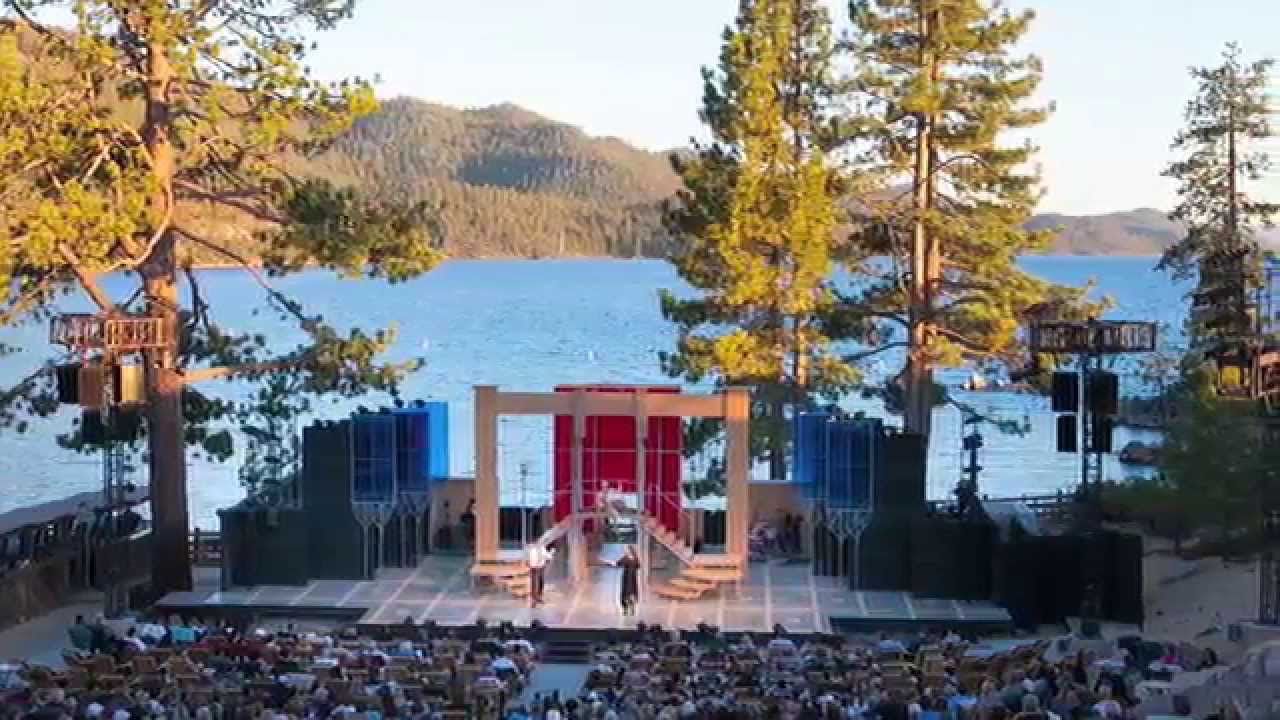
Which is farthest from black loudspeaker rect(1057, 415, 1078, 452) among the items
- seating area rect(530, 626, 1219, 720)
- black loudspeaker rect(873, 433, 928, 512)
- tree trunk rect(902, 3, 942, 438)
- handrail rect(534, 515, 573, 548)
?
tree trunk rect(902, 3, 942, 438)

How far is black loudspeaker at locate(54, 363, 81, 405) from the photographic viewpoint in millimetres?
22578

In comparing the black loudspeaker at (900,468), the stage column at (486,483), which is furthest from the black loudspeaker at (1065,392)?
the stage column at (486,483)

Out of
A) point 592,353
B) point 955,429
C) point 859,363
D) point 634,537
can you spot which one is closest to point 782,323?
point 859,363

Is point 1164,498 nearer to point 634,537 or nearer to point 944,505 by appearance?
point 944,505

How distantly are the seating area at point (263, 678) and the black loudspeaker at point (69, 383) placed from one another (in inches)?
142

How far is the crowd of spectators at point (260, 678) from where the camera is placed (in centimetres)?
1580

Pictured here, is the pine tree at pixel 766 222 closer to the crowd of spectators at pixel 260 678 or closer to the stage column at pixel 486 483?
the stage column at pixel 486 483

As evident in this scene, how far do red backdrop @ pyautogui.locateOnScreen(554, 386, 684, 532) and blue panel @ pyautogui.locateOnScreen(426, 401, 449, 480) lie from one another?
234 cm

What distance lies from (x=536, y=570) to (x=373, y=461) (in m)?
3.48

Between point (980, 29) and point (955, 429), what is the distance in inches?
1560

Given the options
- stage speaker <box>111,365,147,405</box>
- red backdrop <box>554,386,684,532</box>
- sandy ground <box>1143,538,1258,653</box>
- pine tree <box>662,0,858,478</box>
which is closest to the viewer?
sandy ground <box>1143,538,1258,653</box>

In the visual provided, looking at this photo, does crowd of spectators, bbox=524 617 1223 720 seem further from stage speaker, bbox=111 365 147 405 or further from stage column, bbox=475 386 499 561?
stage speaker, bbox=111 365 147 405

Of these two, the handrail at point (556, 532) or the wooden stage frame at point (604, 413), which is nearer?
the handrail at point (556, 532)

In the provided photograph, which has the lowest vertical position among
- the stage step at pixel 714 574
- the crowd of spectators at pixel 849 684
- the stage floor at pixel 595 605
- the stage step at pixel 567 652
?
the stage step at pixel 567 652
